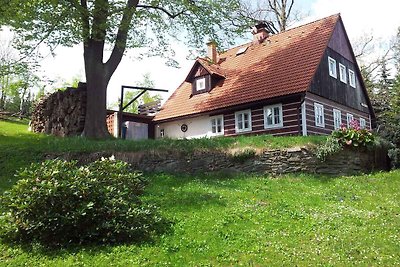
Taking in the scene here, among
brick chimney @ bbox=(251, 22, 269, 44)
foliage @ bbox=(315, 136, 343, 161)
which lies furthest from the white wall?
foliage @ bbox=(315, 136, 343, 161)

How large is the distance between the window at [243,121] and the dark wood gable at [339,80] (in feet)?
12.7

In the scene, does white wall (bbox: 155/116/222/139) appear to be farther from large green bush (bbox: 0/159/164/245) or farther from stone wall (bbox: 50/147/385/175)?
large green bush (bbox: 0/159/164/245)

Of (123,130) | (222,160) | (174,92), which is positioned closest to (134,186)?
(222,160)

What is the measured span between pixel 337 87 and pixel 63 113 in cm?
1663

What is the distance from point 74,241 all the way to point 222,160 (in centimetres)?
→ 812

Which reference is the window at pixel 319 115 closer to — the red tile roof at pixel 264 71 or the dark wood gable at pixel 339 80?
the dark wood gable at pixel 339 80

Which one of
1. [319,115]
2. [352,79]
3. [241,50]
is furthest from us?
[241,50]

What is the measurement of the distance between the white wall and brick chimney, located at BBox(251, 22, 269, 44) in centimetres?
754

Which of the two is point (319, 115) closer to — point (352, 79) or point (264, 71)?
point (264, 71)

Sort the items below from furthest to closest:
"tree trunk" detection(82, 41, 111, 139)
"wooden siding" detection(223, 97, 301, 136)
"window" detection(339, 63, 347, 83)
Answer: "window" detection(339, 63, 347, 83), "wooden siding" detection(223, 97, 301, 136), "tree trunk" detection(82, 41, 111, 139)

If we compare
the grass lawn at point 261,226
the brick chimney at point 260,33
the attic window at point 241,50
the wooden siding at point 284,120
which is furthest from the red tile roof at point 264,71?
the grass lawn at point 261,226

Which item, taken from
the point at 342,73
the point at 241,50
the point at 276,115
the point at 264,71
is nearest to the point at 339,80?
the point at 342,73

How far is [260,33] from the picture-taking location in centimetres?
2927

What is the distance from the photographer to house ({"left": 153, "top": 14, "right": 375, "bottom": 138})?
72.6 feet
